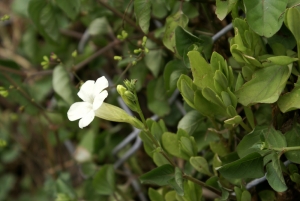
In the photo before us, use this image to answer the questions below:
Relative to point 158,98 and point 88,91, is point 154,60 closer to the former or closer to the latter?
point 158,98

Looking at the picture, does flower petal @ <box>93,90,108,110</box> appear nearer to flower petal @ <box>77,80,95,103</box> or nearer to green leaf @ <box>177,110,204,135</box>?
flower petal @ <box>77,80,95,103</box>

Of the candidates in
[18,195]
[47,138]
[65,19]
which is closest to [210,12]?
[65,19]

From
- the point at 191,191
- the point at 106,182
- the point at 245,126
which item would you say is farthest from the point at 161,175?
the point at 106,182

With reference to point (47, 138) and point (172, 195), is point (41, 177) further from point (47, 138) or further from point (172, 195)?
point (172, 195)

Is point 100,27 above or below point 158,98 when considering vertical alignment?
above

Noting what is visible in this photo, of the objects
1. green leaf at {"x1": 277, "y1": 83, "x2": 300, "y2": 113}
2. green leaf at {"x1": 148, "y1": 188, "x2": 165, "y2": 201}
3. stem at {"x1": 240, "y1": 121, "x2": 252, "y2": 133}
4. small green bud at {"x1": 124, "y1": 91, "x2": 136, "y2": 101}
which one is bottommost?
green leaf at {"x1": 148, "y1": 188, "x2": 165, "y2": 201}

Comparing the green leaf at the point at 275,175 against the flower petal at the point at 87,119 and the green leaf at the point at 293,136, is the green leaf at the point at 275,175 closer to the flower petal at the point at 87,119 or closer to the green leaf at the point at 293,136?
the green leaf at the point at 293,136

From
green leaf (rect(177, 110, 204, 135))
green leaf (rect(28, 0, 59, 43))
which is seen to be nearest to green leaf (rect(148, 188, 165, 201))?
green leaf (rect(177, 110, 204, 135))
